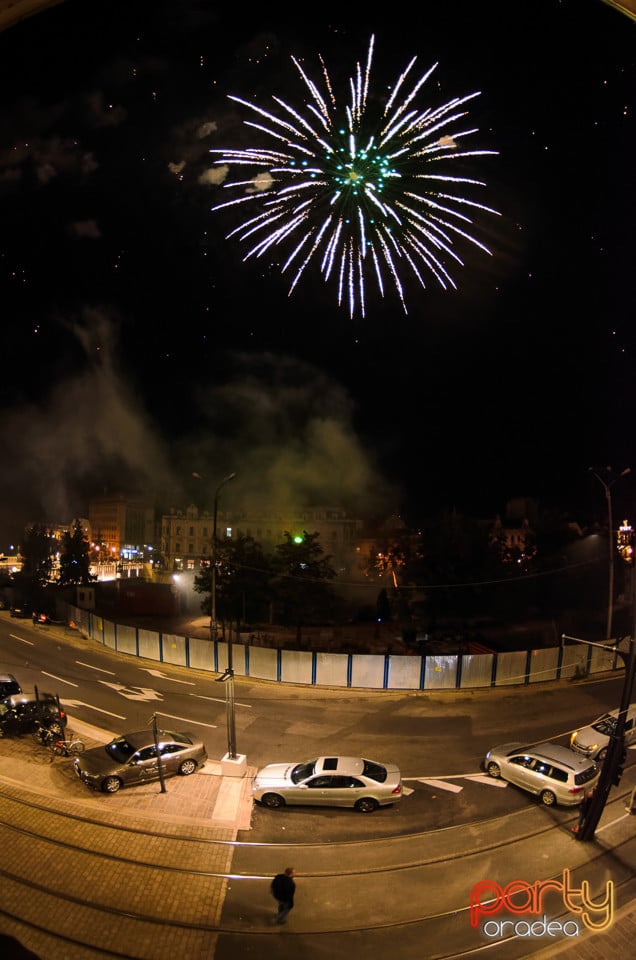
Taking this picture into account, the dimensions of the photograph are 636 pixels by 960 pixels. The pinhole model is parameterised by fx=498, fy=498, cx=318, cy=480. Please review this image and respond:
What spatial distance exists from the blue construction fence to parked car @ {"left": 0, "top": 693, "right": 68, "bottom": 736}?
8211mm

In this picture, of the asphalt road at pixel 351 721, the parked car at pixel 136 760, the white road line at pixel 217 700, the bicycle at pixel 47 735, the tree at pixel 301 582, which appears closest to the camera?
the asphalt road at pixel 351 721

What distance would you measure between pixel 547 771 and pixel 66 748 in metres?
12.3

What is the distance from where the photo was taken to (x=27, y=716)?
48.8ft

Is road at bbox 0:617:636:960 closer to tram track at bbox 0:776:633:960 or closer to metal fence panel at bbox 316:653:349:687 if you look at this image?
tram track at bbox 0:776:633:960

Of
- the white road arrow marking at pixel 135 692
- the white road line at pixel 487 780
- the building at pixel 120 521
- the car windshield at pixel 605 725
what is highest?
the car windshield at pixel 605 725

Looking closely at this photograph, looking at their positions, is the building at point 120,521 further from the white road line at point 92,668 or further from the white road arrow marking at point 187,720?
the white road arrow marking at point 187,720

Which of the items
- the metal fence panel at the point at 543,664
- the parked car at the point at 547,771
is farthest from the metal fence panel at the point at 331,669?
the parked car at the point at 547,771

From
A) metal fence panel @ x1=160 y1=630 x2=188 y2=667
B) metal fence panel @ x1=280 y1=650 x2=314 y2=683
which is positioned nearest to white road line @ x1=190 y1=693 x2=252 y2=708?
metal fence panel @ x1=280 y1=650 x2=314 y2=683

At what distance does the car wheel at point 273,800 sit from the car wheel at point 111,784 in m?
3.48

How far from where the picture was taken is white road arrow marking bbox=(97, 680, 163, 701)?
749 inches

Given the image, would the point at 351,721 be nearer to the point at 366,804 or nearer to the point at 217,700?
the point at 217,700

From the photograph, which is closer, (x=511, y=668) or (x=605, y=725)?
(x=605, y=725)

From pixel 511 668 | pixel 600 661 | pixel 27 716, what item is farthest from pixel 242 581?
pixel 600 661

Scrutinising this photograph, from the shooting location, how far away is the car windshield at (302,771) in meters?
11.6
